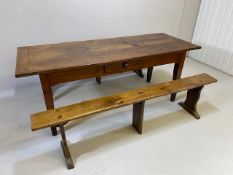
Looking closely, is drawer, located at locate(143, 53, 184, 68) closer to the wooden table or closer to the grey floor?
the wooden table

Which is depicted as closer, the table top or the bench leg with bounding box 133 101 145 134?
the table top

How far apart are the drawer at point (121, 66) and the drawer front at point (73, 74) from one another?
2.7 inches

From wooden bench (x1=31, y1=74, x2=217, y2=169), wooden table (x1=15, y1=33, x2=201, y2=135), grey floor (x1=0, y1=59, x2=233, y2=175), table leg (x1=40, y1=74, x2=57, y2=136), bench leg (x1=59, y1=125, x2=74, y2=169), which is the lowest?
grey floor (x1=0, y1=59, x2=233, y2=175)

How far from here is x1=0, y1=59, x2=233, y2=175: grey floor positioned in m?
1.55

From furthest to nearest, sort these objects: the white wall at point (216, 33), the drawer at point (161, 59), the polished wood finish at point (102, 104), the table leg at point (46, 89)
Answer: the white wall at point (216, 33) < the drawer at point (161, 59) < the table leg at point (46, 89) < the polished wood finish at point (102, 104)

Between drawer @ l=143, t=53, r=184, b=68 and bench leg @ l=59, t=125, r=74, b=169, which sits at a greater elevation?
drawer @ l=143, t=53, r=184, b=68

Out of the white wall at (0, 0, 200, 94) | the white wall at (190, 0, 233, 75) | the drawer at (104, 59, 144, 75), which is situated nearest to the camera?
the drawer at (104, 59, 144, 75)

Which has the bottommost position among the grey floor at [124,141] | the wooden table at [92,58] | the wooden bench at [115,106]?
the grey floor at [124,141]

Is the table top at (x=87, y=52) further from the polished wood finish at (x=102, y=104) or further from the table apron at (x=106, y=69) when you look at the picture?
the polished wood finish at (x=102, y=104)

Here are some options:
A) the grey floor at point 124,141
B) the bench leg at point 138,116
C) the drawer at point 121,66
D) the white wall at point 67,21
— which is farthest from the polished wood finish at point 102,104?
the white wall at point 67,21

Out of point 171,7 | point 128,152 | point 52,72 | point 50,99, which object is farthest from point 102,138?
point 171,7

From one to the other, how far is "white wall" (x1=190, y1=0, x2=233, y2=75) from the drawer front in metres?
2.38

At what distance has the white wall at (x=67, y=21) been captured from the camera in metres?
2.22

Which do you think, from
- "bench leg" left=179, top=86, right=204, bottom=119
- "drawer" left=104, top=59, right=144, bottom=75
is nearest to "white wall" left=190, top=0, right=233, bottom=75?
"bench leg" left=179, top=86, right=204, bottom=119
